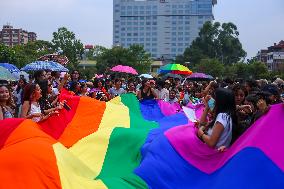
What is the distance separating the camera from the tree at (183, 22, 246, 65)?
3268 inches

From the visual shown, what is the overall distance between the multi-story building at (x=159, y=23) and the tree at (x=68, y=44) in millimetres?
90559

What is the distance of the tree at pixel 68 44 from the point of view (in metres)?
62.8

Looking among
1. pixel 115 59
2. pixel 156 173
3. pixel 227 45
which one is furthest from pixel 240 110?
pixel 227 45

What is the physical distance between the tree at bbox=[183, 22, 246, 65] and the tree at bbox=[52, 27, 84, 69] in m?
28.2

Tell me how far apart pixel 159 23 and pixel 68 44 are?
96.7 meters

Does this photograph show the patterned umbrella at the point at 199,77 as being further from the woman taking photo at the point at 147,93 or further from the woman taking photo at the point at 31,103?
the woman taking photo at the point at 31,103

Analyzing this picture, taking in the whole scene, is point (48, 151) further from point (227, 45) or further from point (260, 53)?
point (260, 53)

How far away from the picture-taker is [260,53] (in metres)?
116

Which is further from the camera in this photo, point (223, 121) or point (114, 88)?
point (114, 88)

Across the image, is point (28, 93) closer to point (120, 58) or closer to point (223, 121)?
point (223, 121)

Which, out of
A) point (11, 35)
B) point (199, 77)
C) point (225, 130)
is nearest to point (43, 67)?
point (225, 130)

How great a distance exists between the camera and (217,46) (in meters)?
84.2

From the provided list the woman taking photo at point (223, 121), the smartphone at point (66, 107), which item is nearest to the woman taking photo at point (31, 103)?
the smartphone at point (66, 107)

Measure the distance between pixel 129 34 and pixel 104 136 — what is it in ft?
502
